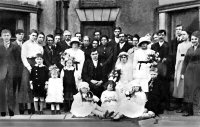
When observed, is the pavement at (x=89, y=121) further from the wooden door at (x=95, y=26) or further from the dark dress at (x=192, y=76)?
the wooden door at (x=95, y=26)

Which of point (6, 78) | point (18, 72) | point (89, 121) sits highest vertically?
point (18, 72)

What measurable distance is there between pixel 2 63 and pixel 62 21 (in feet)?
9.71

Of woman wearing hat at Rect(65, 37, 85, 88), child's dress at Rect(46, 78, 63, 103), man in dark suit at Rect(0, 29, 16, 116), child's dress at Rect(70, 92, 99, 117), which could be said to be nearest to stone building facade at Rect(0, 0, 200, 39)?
woman wearing hat at Rect(65, 37, 85, 88)

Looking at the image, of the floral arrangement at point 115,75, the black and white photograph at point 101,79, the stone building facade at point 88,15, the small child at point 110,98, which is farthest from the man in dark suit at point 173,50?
the stone building facade at point 88,15

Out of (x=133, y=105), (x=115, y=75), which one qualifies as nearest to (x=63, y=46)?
(x=115, y=75)

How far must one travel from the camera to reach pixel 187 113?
825 cm

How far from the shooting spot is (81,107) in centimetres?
818

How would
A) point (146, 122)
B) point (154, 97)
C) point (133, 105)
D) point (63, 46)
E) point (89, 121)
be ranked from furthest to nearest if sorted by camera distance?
1. point (63, 46)
2. point (154, 97)
3. point (133, 105)
4. point (89, 121)
5. point (146, 122)

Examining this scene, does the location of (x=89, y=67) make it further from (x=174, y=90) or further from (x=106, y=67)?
(x=174, y=90)

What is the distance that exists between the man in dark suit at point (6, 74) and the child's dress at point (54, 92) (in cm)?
66

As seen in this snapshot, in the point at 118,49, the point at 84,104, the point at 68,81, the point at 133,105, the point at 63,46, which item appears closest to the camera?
the point at 133,105

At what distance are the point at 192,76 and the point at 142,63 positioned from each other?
37.8 inches

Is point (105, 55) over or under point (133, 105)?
over

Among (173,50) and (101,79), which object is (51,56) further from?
(173,50)
